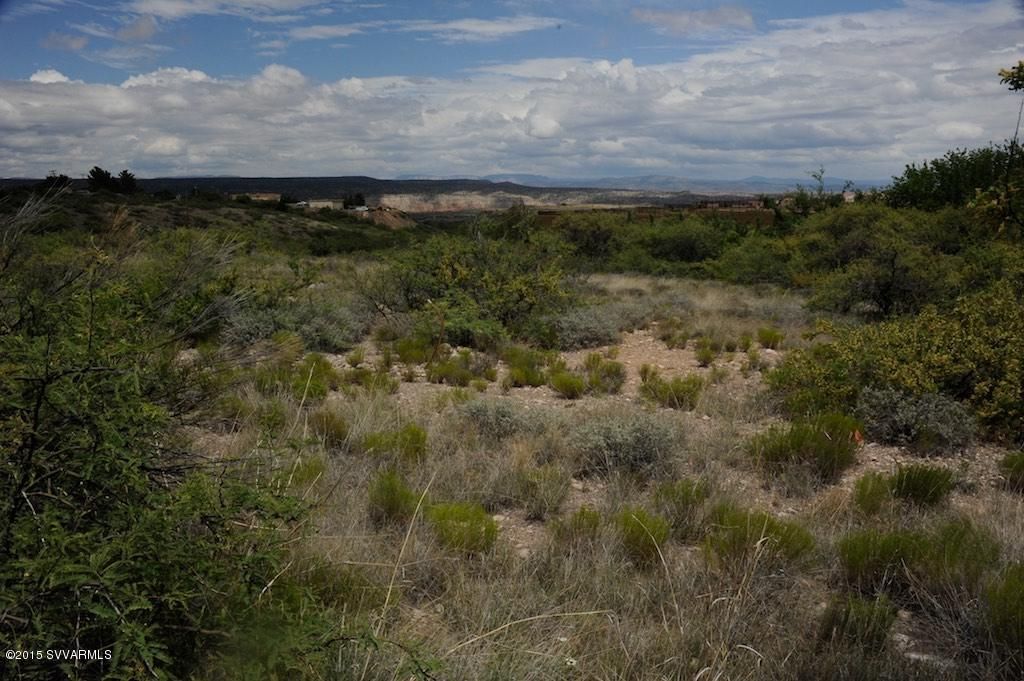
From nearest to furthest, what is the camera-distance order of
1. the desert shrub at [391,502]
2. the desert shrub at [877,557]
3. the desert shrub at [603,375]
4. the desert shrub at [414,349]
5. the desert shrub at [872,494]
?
1. the desert shrub at [877,557]
2. the desert shrub at [391,502]
3. the desert shrub at [872,494]
4. the desert shrub at [603,375]
5. the desert shrub at [414,349]

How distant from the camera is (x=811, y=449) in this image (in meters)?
6.10

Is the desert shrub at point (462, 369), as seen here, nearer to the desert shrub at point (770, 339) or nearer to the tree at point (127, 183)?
the desert shrub at point (770, 339)

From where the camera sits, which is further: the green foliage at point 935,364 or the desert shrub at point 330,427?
the green foliage at point 935,364

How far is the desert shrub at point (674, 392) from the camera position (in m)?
8.39

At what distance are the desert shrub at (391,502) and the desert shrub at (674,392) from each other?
14.4 feet

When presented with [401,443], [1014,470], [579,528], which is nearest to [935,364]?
[1014,470]

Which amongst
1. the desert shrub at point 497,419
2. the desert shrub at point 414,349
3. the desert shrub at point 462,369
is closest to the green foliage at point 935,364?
the desert shrub at point 497,419

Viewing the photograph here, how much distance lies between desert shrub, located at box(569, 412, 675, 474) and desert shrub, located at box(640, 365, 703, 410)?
80.9 inches

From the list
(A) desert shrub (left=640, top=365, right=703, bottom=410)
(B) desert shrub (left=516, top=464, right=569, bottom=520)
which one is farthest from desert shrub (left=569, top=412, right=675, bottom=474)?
(A) desert shrub (left=640, top=365, right=703, bottom=410)

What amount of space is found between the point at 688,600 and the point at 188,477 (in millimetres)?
2282

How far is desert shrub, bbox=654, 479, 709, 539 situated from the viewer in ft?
15.2

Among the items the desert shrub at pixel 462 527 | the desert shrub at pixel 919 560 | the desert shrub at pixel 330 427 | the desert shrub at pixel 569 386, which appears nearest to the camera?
the desert shrub at pixel 919 560

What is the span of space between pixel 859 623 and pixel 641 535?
4.06 feet

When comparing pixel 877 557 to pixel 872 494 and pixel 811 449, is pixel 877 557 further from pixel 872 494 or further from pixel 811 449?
pixel 811 449
